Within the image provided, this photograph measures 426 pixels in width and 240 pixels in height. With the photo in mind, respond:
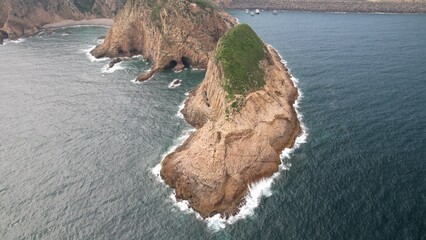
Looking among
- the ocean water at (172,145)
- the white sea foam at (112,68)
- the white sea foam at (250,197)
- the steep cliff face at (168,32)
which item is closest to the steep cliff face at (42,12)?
the ocean water at (172,145)

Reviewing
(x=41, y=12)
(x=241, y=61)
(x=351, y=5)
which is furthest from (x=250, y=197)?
(x=41, y=12)

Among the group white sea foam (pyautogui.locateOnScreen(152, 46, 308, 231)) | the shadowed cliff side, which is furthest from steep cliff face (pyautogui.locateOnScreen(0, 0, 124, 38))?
white sea foam (pyautogui.locateOnScreen(152, 46, 308, 231))

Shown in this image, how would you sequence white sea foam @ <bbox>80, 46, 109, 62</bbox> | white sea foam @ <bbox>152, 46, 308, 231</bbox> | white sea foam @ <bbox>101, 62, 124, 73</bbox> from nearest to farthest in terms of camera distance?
white sea foam @ <bbox>152, 46, 308, 231</bbox> → white sea foam @ <bbox>101, 62, 124, 73</bbox> → white sea foam @ <bbox>80, 46, 109, 62</bbox>

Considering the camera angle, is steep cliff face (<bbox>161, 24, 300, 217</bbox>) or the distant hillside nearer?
steep cliff face (<bbox>161, 24, 300, 217</bbox>)

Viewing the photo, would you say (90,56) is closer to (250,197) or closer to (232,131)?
(232,131)

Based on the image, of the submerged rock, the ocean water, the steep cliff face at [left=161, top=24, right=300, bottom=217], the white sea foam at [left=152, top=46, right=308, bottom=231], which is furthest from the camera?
the submerged rock

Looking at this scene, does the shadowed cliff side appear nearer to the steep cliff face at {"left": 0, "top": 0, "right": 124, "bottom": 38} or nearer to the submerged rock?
the steep cliff face at {"left": 0, "top": 0, "right": 124, "bottom": 38}

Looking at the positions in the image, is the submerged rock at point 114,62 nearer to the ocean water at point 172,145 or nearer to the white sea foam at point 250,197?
the ocean water at point 172,145
